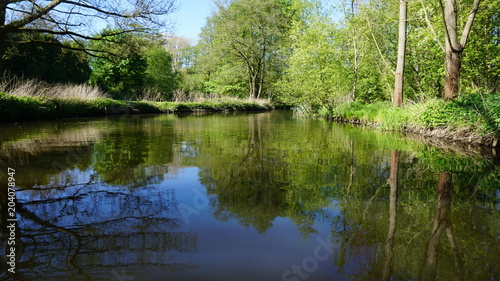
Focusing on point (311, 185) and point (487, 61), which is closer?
point (311, 185)

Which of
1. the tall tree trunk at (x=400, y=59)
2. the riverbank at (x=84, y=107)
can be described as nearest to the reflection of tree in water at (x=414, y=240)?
the tall tree trunk at (x=400, y=59)

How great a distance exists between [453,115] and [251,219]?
24.4 ft

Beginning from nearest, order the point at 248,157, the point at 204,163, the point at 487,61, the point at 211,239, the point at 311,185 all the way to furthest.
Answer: the point at 211,239 < the point at 311,185 < the point at 204,163 < the point at 248,157 < the point at 487,61

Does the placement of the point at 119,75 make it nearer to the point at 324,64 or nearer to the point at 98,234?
the point at 324,64

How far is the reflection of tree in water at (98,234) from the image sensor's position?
1.97 meters

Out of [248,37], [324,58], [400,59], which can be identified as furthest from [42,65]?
[400,59]

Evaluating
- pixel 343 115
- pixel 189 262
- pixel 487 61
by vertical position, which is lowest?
pixel 189 262

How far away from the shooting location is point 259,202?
3264mm

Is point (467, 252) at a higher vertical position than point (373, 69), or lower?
lower

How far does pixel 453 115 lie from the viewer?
812 centimetres

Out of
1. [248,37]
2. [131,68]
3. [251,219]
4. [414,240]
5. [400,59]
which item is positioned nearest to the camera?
[414,240]

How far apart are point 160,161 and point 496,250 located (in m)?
4.50

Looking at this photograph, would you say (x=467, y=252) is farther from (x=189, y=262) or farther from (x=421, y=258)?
(x=189, y=262)

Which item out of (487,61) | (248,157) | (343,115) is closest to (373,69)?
(343,115)
